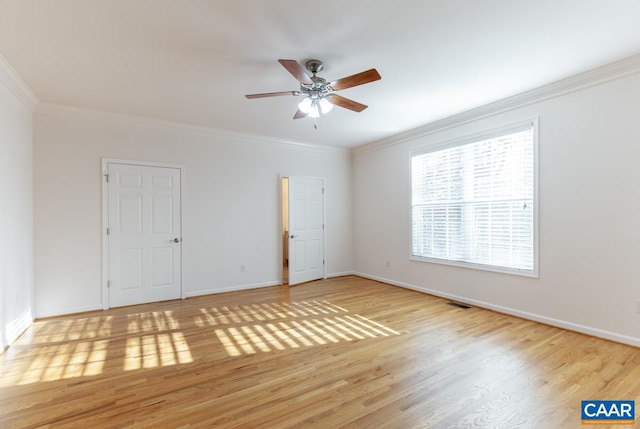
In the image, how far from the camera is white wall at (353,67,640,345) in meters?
2.82

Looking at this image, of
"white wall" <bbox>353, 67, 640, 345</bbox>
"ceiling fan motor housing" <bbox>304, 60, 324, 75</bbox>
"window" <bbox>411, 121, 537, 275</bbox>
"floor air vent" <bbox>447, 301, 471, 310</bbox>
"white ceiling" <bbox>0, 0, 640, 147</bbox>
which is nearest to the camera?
"white ceiling" <bbox>0, 0, 640, 147</bbox>

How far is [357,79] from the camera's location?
2.46 metres

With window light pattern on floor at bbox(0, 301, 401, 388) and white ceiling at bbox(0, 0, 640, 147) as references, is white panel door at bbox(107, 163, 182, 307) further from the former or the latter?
white ceiling at bbox(0, 0, 640, 147)

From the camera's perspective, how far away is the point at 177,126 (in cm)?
453

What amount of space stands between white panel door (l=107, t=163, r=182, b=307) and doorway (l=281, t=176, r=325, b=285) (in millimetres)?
1904

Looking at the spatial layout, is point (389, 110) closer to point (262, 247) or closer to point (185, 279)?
point (262, 247)

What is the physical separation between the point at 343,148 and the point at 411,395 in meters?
4.94

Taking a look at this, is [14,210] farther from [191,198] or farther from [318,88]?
[318,88]

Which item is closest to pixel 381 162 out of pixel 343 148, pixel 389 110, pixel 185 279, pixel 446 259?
pixel 343 148

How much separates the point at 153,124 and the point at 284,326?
135 inches

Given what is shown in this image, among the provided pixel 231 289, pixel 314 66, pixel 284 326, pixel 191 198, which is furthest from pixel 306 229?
pixel 314 66

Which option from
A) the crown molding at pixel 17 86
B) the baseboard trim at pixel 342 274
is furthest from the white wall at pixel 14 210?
the baseboard trim at pixel 342 274

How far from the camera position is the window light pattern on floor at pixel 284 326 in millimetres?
2975

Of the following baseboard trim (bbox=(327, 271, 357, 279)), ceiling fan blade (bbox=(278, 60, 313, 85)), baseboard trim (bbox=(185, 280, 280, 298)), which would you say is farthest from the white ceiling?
baseboard trim (bbox=(327, 271, 357, 279))
